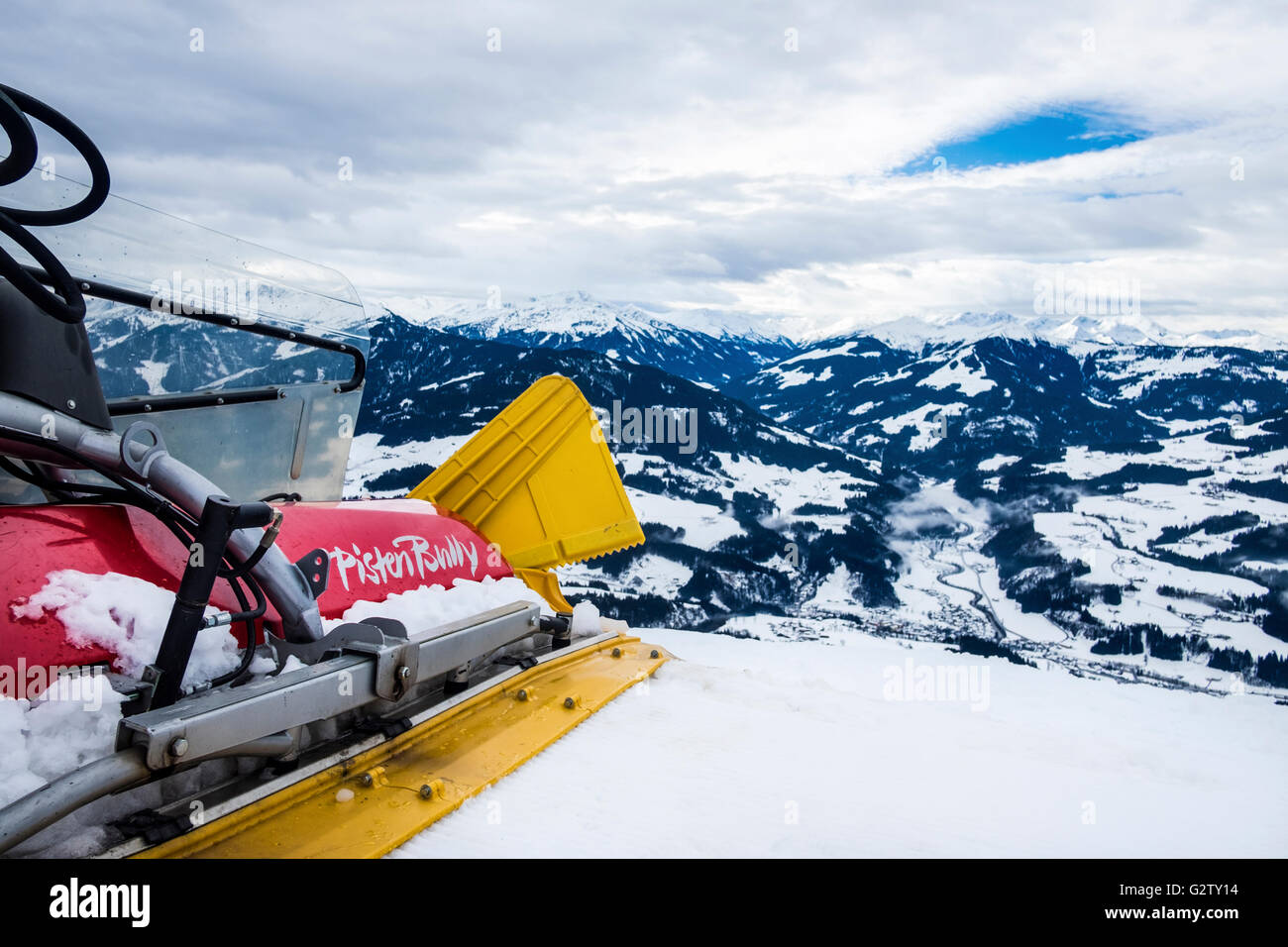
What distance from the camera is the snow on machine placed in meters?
2.89

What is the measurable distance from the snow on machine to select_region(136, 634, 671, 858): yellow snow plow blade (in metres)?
0.01

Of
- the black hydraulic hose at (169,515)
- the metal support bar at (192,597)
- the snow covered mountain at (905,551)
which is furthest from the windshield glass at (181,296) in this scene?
the snow covered mountain at (905,551)

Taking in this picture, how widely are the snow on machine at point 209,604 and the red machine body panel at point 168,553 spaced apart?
1cm

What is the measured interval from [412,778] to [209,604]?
131 cm

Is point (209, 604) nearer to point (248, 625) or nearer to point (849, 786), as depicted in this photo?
point (248, 625)

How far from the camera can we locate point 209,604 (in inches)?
154

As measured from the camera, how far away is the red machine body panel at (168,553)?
316cm

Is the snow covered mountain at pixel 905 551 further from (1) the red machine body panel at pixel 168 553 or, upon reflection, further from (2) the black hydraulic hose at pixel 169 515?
(2) the black hydraulic hose at pixel 169 515
